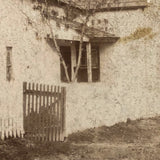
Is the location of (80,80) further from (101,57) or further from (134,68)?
(134,68)

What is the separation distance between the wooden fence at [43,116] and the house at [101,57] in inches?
76.1

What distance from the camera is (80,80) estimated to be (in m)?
16.3

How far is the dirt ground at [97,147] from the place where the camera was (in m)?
8.73

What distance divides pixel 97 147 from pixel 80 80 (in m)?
6.39

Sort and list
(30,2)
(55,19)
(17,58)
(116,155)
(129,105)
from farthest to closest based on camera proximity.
Answer: 1. (129,105)
2. (55,19)
3. (30,2)
4. (17,58)
5. (116,155)

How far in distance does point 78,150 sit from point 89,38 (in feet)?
21.3

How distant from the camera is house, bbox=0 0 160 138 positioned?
12.5 metres

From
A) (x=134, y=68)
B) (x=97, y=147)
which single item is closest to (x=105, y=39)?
(x=134, y=68)

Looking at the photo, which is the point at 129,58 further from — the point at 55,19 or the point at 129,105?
the point at 55,19

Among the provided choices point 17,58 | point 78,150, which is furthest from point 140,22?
point 78,150

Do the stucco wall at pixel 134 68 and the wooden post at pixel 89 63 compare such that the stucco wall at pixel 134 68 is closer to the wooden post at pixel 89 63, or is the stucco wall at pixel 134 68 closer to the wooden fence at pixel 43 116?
the wooden post at pixel 89 63

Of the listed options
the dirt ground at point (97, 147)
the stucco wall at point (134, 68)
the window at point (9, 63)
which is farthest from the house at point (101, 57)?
the dirt ground at point (97, 147)

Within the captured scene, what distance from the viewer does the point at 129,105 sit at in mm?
14859

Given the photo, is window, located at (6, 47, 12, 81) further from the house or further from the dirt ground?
the dirt ground
